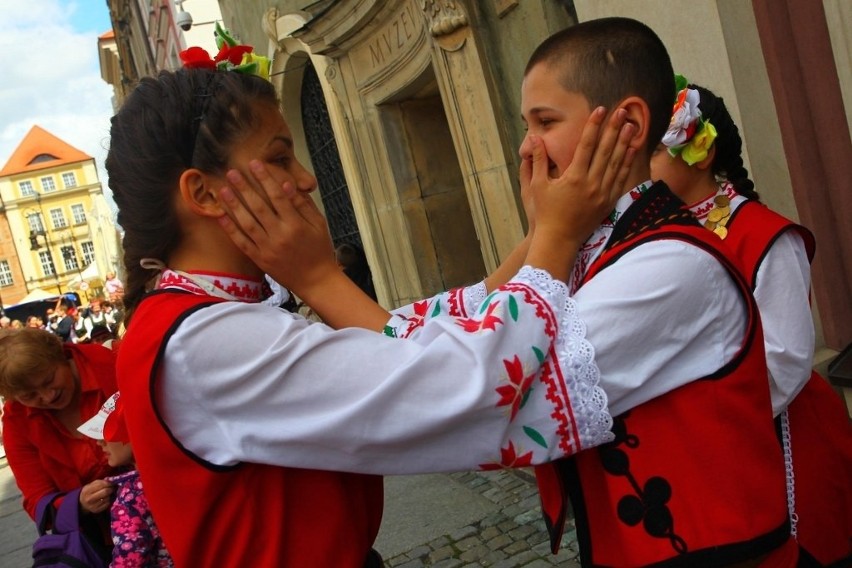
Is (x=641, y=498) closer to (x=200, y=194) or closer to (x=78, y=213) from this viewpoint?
(x=200, y=194)

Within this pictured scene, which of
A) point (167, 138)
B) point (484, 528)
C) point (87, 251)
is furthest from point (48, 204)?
point (167, 138)

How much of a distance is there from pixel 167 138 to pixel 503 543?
10.6 feet

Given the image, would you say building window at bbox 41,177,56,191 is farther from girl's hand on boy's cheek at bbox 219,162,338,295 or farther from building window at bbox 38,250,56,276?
girl's hand on boy's cheek at bbox 219,162,338,295

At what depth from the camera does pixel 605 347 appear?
1.24 m

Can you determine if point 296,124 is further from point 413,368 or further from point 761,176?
point 413,368

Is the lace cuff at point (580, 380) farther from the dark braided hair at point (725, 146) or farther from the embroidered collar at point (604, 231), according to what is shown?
the dark braided hair at point (725, 146)

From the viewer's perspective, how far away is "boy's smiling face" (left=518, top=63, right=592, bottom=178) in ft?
4.73

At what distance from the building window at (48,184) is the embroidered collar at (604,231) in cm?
8650

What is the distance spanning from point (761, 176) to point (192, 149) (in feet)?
9.93

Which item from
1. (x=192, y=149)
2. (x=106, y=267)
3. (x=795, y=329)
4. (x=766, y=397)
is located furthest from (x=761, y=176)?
(x=106, y=267)

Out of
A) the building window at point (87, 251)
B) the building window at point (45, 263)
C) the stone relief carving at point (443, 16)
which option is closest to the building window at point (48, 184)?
the building window at point (87, 251)

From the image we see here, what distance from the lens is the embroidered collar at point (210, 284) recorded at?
57.2 inches

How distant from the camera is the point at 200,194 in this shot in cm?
145

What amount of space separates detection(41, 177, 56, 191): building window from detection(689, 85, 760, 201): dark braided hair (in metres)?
85.8
